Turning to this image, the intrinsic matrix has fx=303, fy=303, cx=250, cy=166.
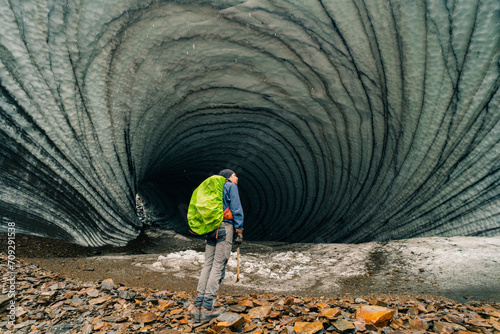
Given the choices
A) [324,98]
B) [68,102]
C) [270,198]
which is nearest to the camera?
[68,102]

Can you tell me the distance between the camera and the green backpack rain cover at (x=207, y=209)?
2.15m

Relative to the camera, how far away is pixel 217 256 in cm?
222

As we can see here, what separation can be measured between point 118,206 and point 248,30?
2703 mm

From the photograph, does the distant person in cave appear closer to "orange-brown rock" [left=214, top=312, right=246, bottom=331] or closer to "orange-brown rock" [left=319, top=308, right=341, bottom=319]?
"orange-brown rock" [left=214, top=312, right=246, bottom=331]

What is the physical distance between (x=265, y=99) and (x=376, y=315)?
3.01 meters

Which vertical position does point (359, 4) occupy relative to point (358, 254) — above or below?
above

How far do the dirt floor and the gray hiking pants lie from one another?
44 cm

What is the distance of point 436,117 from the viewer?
10.6ft

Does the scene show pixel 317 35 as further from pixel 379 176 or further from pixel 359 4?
pixel 379 176

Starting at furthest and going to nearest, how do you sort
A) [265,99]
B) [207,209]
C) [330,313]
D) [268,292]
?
[265,99]
[268,292]
[207,209]
[330,313]

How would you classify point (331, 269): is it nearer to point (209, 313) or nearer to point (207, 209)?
point (209, 313)

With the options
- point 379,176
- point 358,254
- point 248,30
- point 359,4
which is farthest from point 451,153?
point 248,30

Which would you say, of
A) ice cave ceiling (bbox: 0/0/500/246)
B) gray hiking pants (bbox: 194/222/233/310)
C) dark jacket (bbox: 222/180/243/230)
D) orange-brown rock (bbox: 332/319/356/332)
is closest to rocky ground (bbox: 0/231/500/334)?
orange-brown rock (bbox: 332/319/356/332)

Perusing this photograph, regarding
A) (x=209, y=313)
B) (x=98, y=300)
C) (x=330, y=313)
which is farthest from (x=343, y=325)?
(x=98, y=300)
